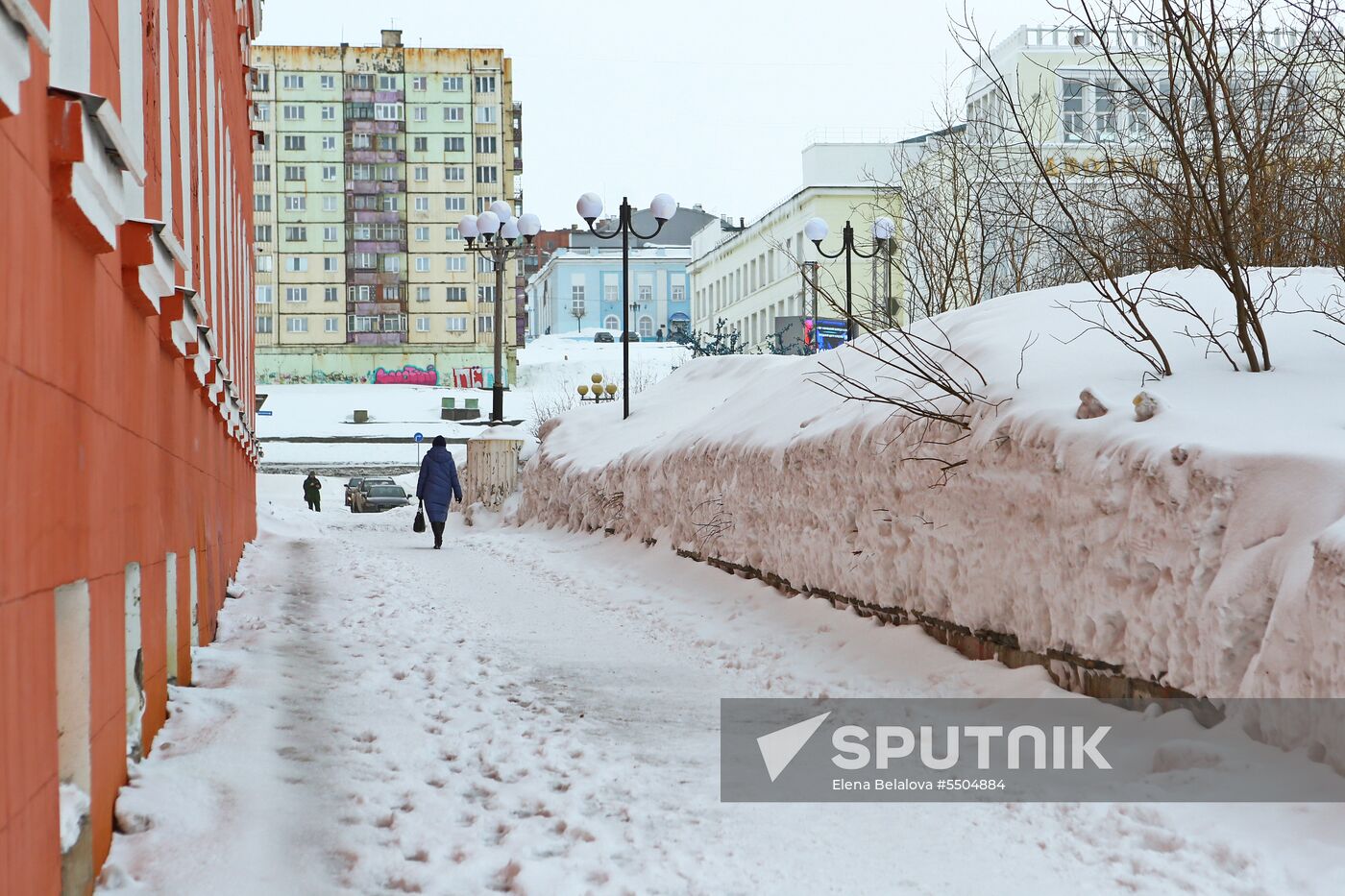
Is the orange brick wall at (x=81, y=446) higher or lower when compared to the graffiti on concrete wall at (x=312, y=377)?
lower

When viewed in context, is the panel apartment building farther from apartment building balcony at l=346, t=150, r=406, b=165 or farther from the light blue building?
the light blue building

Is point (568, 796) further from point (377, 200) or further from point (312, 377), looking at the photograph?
point (377, 200)

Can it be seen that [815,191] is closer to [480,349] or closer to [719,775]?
[480,349]

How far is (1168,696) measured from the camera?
5371 mm

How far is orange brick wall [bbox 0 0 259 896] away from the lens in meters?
2.75

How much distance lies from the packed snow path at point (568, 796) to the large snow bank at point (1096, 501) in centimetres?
46

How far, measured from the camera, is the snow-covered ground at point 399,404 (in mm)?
60938

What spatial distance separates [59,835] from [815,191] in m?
60.8

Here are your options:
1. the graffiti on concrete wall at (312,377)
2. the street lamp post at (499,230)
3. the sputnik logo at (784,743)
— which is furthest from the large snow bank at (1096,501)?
the graffiti on concrete wall at (312,377)

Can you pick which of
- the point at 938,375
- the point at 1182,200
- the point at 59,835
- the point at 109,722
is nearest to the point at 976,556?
the point at 938,375

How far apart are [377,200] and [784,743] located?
88288mm

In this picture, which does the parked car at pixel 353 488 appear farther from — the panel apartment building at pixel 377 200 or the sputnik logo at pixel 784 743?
the panel apartment building at pixel 377 200

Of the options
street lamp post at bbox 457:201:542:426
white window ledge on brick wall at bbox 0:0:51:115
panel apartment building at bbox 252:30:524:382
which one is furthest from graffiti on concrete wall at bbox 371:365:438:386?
white window ledge on brick wall at bbox 0:0:51:115

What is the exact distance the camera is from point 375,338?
90.2 meters
